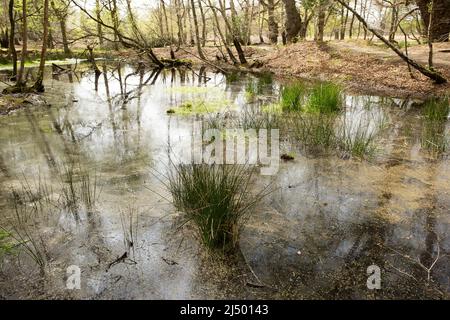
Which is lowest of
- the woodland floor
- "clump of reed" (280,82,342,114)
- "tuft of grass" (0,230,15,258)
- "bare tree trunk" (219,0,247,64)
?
"tuft of grass" (0,230,15,258)

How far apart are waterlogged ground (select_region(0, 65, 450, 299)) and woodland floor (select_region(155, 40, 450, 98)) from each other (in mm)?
3770

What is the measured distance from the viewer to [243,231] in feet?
9.11

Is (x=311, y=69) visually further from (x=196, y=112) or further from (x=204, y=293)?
(x=204, y=293)

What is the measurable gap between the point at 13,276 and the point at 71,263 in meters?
0.33

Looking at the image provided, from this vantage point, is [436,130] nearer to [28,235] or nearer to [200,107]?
[200,107]

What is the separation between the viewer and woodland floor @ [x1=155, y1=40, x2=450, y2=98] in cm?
887

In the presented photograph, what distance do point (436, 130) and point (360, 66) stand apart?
239 inches

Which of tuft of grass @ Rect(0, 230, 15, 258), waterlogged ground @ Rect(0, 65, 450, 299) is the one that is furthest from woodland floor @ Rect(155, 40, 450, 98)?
tuft of grass @ Rect(0, 230, 15, 258)

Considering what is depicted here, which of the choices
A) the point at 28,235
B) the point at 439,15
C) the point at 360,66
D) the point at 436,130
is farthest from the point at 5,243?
the point at 439,15

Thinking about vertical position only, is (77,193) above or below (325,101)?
below

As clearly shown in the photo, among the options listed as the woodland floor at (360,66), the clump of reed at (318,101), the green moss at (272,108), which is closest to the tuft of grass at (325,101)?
the clump of reed at (318,101)

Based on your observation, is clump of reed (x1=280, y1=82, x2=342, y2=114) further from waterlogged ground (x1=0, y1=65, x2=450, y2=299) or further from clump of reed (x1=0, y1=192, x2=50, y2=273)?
clump of reed (x1=0, y1=192, x2=50, y2=273)

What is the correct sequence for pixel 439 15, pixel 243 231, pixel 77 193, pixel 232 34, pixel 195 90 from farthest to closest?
1. pixel 232 34
2. pixel 439 15
3. pixel 195 90
4. pixel 77 193
5. pixel 243 231

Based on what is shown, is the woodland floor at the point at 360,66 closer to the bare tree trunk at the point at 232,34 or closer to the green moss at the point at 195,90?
the bare tree trunk at the point at 232,34
